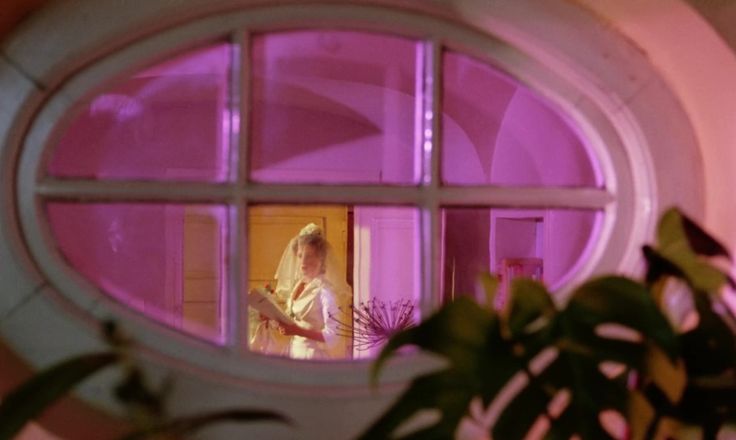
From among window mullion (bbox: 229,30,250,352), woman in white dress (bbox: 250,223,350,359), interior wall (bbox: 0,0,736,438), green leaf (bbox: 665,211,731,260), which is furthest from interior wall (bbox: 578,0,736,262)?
woman in white dress (bbox: 250,223,350,359)

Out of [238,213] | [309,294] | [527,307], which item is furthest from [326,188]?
[309,294]

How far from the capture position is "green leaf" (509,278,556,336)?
0.57m

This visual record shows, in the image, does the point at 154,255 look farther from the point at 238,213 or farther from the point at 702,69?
the point at 702,69

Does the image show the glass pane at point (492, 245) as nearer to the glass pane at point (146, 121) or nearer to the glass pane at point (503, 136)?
the glass pane at point (503, 136)

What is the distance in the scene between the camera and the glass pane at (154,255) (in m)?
0.93

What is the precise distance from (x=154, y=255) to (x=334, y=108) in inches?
26.6

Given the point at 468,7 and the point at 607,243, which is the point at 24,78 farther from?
the point at 607,243

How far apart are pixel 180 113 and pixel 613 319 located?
1.37m

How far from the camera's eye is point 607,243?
0.93m

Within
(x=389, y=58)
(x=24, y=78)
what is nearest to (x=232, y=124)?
(x=24, y=78)

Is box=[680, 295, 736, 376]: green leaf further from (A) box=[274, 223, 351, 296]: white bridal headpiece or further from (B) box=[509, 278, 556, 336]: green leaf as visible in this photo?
(A) box=[274, 223, 351, 296]: white bridal headpiece

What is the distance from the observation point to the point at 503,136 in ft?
4.86

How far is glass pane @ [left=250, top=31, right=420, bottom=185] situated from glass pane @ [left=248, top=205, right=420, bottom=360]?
17 centimetres

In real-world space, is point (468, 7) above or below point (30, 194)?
above
